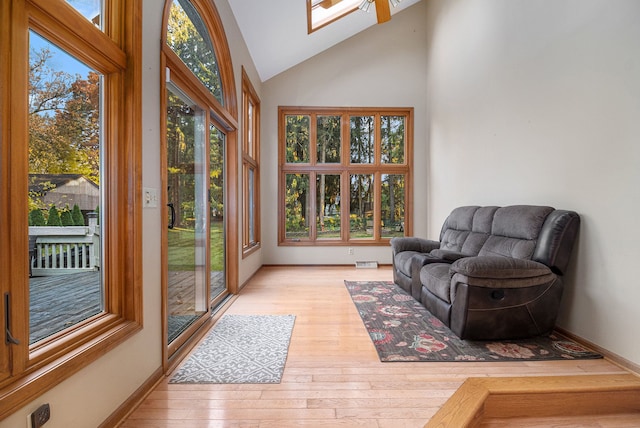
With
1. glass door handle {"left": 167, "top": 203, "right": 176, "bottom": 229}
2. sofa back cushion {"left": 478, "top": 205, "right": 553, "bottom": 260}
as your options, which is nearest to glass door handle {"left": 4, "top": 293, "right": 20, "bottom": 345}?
glass door handle {"left": 167, "top": 203, "right": 176, "bottom": 229}

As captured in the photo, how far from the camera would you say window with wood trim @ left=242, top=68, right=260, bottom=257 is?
4349 mm

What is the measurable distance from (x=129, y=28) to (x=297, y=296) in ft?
9.96

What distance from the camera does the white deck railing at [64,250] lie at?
1.25 metres

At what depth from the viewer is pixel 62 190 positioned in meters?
1.38

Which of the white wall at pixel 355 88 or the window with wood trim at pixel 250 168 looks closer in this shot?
the window with wood trim at pixel 250 168

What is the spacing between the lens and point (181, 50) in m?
2.51

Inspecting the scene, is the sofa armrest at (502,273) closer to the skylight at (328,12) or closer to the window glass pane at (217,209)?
the window glass pane at (217,209)

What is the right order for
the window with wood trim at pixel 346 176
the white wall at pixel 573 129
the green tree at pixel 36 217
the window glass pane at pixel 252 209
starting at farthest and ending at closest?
the window with wood trim at pixel 346 176, the window glass pane at pixel 252 209, the white wall at pixel 573 129, the green tree at pixel 36 217

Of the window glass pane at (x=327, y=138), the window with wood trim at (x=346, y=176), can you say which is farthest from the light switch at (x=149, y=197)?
the window glass pane at (x=327, y=138)

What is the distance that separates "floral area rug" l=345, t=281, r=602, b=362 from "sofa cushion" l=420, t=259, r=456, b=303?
0.30m

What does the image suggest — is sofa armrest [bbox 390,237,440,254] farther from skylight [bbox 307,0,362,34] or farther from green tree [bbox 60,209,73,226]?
green tree [bbox 60,209,73,226]

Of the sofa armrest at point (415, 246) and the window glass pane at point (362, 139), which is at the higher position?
the window glass pane at point (362, 139)

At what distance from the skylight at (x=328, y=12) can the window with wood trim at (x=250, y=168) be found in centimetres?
132

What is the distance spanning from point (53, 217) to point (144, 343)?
879mm
